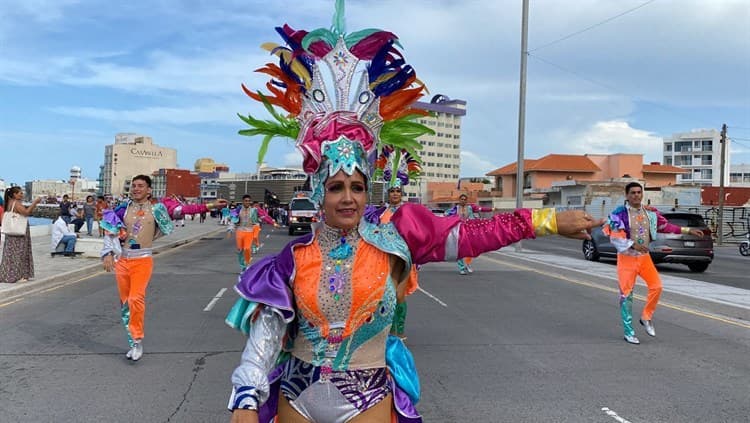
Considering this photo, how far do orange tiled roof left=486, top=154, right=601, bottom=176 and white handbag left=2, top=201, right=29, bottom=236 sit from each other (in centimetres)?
7019

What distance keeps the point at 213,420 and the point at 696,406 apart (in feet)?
13.7

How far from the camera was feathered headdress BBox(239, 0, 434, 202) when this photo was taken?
2.65 metres

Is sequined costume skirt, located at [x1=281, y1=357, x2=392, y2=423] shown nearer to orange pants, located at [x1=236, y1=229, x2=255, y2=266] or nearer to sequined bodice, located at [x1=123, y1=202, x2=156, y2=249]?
sequined bodice, located at [x1=123, y1=202, x2=156, y2=249]

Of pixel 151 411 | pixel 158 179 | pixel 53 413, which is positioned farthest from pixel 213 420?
pixel 158 179

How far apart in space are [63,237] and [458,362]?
1560 cm

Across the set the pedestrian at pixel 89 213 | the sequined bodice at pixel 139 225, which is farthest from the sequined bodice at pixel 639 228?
the pedestrian at pixel 89 213

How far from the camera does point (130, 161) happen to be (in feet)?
368

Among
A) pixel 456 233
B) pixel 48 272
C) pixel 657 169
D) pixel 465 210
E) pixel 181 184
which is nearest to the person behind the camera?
pixel 456 233

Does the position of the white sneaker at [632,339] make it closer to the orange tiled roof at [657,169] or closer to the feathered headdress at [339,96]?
the feathered headdress at [339,96]

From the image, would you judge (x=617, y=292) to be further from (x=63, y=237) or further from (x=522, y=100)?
(x=63, y=237)

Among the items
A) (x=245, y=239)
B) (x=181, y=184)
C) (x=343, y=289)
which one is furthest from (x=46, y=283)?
(x=181, y=184)

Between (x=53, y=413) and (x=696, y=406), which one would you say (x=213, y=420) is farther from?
(x=696, y=406)

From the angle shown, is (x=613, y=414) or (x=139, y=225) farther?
(x=139, y=225)

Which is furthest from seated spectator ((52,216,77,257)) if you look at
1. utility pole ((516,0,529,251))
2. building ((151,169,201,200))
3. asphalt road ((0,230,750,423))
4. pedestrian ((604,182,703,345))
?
building ((151,169,201,200))
